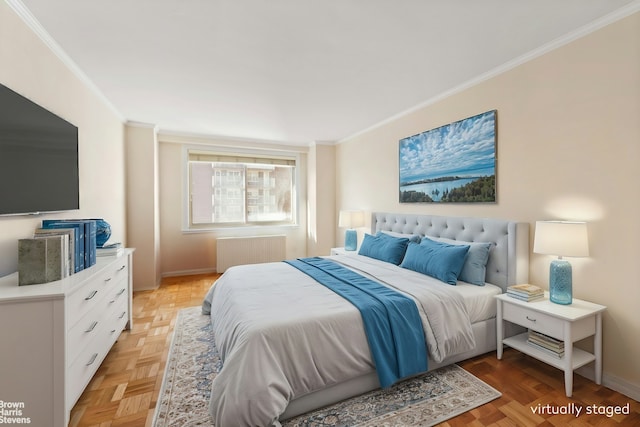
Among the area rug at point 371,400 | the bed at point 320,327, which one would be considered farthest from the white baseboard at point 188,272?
the area rug at point 371,400

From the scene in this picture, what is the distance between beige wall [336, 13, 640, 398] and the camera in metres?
1.80

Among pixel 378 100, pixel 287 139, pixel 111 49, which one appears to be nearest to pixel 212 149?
pixel 287 139

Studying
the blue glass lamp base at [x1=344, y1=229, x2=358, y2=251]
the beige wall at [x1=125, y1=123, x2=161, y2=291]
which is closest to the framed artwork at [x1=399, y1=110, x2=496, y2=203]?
the blue glass lamp base at [x1=344, y1=229, x2=358, y2=251]

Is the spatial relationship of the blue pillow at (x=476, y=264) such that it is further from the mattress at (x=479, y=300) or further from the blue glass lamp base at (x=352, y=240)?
the blue glass lamp base at (x=352, y=240)

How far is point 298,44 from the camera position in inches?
82.7

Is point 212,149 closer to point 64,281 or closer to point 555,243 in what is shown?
point 64,281

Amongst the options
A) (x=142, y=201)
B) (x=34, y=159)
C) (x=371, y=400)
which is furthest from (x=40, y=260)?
(x=142, y=201)

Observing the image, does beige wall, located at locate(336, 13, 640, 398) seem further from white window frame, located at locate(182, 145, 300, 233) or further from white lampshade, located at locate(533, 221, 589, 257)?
white window frame, located at locate(182, 145, 300, 233)

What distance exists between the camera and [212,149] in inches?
198

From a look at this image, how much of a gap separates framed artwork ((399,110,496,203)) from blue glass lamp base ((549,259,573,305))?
0.80 meters

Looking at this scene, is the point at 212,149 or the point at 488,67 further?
the point at 212,149

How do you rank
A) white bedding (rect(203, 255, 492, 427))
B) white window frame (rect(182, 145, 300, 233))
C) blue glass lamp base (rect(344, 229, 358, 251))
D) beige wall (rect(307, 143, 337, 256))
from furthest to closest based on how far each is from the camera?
beige wall (rect(307, 143, 337, 256)) < white window frame (rect(182, 145, 300, 233)) < blue glass lamp base (rect(344, 229, 358, 251)) < white bedding (rect(203, 255, 492, 427))

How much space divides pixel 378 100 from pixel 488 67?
1.13 m

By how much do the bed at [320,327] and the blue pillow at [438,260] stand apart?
0.05 m
